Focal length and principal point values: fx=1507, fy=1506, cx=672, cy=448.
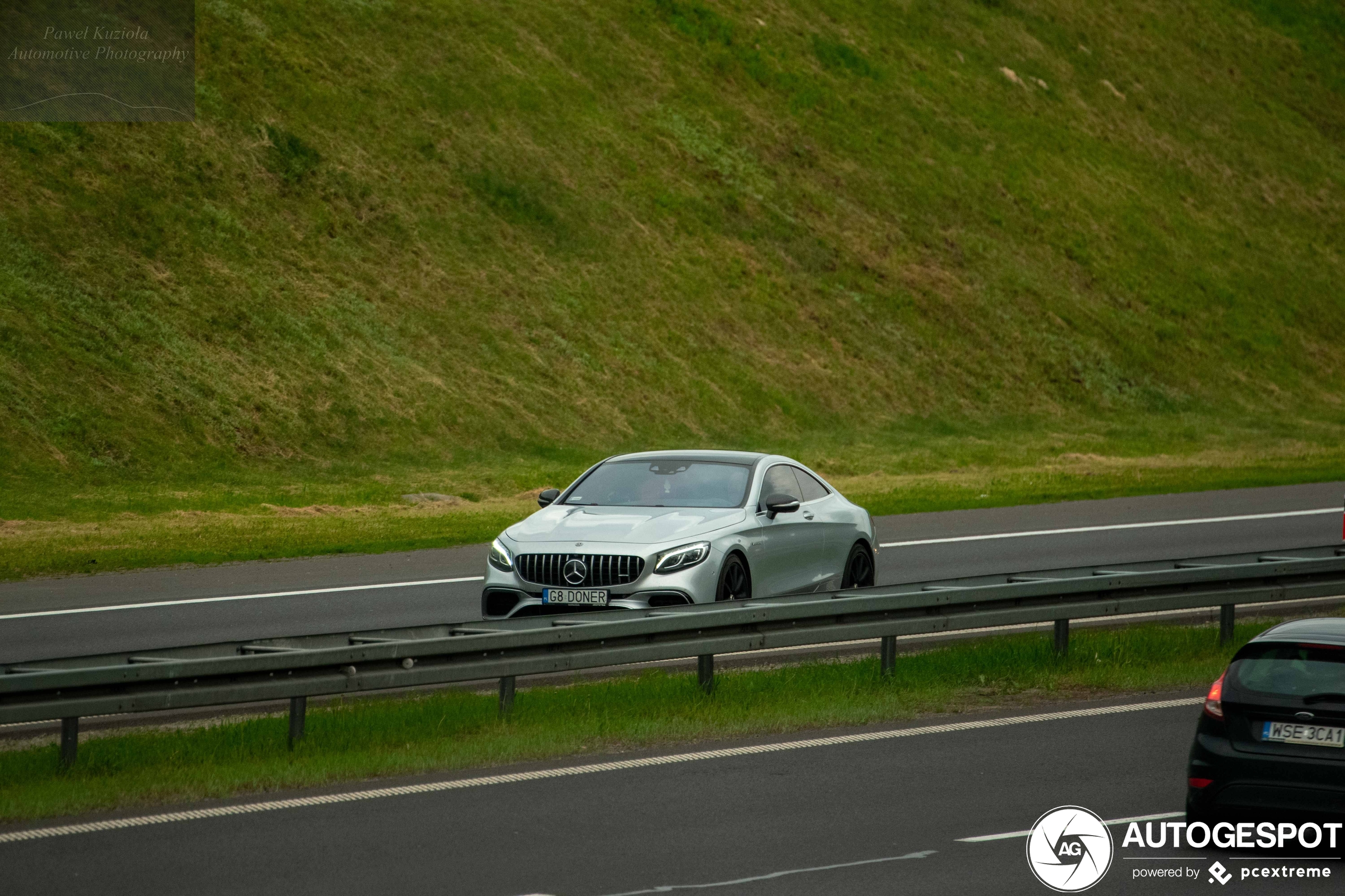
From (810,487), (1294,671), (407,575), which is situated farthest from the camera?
(407,575)

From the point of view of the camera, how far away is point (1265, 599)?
1278cm

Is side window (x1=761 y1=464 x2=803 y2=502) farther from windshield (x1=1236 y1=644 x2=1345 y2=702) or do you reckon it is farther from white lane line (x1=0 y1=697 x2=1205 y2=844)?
windshield (x1=1236 y1=644 x2=1345 y2=702)

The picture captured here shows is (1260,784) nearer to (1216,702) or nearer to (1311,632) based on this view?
(1216,702)

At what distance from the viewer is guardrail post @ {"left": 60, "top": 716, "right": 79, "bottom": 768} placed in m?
8.48

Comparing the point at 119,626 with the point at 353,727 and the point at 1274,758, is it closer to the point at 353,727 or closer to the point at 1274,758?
the point at 353,727

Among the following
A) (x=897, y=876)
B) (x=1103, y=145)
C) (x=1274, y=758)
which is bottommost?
(x=897, y=876)

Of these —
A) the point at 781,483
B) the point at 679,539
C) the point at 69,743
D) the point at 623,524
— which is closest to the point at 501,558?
the point at 623,524

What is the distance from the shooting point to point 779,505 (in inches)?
516

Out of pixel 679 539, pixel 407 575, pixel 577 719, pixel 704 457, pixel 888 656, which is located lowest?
pixel 577 719

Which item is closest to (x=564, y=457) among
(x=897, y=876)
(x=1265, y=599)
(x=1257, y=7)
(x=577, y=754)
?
(x=1265, y=599)

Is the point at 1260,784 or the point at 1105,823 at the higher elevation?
the point at 1260,784

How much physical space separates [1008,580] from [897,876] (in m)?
5.40

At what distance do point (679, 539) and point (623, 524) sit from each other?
604mm

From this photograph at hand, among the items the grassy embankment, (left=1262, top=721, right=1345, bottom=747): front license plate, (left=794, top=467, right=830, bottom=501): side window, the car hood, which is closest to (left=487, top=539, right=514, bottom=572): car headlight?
the car hood
